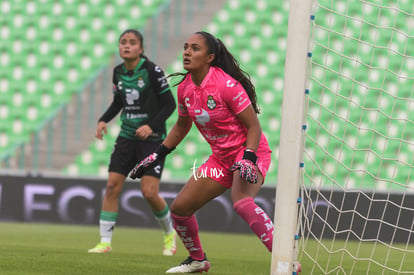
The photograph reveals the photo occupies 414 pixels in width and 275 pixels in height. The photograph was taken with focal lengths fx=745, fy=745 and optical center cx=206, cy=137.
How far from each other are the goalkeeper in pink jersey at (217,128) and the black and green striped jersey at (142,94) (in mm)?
1776

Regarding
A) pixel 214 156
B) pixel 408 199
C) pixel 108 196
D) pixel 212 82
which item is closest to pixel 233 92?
pixel 212 82

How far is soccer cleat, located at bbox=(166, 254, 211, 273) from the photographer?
4.52m

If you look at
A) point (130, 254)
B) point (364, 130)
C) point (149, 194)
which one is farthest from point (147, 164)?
point (364, 130)

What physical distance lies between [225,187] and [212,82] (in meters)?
0.63

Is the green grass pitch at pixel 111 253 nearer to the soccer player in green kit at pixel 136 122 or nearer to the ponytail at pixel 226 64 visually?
the soccer player in green kit at pixel 136 122

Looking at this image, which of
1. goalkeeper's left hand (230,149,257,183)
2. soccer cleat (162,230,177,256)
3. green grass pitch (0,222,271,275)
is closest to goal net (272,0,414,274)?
green grass pitch (0,222,271,275)

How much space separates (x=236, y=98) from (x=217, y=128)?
26cm

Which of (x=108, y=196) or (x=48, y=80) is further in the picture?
(x=48, y=80)

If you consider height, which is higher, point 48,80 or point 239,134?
point 239,134

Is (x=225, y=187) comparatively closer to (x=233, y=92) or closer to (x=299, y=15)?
(x=233, y=92)

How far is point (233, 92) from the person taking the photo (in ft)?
13.8

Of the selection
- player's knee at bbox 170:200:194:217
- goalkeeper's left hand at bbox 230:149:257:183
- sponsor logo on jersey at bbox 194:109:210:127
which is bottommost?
player's knee at bbox 170:200:194:217

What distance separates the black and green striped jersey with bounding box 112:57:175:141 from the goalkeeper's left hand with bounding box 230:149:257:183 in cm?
237

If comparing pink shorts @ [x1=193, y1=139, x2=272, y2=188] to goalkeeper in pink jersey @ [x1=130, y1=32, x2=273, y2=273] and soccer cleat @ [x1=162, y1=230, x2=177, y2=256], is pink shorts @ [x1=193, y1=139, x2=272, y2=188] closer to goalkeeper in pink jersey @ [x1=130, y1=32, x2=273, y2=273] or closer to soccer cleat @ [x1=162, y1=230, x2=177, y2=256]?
goalkeeper in pink jersey @ [x1=130, y1=32, x2=273, y2=273]
